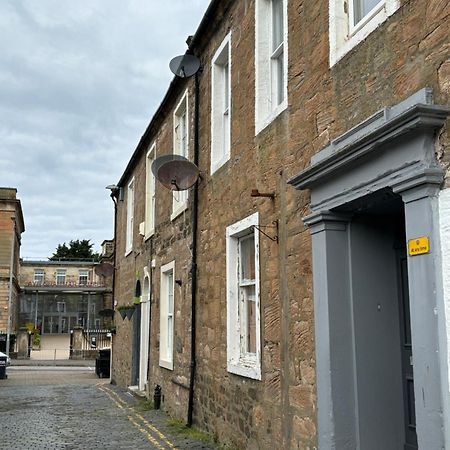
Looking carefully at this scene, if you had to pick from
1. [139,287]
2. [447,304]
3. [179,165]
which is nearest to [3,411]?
[139,287]

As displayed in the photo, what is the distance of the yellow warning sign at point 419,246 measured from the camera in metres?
3.96

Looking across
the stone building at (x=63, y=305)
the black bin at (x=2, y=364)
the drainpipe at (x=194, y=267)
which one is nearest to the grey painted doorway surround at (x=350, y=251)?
the drainpipe at (x=194, y=267)

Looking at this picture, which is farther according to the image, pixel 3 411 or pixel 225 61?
pixel 3 411

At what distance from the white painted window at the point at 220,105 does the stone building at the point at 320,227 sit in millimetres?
33

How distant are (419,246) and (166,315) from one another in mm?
8987

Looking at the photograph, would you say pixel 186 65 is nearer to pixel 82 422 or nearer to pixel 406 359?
pixel 406 359

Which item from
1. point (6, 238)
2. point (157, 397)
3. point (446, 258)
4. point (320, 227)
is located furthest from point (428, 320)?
point (6, 238)

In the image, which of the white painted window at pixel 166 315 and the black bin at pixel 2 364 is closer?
the white painted window at pixel 166 315

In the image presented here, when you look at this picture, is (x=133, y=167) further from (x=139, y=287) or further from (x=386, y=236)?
(x=386, y=236)

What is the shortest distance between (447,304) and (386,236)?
167cm

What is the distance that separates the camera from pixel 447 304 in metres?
3.83

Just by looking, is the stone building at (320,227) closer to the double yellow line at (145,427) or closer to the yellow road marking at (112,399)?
the double yellow line at (145,427)

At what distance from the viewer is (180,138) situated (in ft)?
40.2

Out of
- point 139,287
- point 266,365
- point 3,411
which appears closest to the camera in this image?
point 266,365
